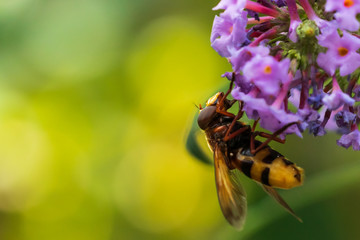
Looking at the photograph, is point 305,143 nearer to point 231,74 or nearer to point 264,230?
point 264,230

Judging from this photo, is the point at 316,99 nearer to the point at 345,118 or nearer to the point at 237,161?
the point at 345,118

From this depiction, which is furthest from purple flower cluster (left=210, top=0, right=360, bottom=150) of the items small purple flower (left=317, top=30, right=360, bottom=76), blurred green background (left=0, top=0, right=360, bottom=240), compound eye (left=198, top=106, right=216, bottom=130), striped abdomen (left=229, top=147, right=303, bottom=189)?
blurred green background (left=0, top=0, right=360, bottom=240)

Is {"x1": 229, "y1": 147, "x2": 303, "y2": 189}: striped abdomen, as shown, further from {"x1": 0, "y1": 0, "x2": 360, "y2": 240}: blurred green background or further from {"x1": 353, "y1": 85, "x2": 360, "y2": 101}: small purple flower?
{"x1": 0, "y1": 0, "x2": 360, "y2": 240}: blurred green background

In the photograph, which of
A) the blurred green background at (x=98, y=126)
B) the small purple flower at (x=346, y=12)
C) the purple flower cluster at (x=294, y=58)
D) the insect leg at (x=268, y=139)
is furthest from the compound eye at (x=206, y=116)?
the blurred green background at (x=98, y=126)

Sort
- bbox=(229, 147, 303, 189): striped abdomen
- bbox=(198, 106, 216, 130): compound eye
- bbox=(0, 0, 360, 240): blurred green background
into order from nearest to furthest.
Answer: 1. bbox=(229, 147, 303, 189): striped abdomen
2. bbox=(198, 106, 216, 130): compound eye
3. bbox=(0, 0, 360, 240): blurred green background

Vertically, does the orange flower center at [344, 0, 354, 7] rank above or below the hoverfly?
above

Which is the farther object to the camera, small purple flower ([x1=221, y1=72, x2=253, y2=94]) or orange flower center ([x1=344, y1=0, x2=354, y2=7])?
small purple flower ([x1=221, y1=72, x2=253, y2=94])

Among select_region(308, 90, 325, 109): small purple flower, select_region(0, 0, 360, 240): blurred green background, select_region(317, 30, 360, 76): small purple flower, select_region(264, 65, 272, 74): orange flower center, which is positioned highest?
select_region(264, 65, 272, 74): orange flower center

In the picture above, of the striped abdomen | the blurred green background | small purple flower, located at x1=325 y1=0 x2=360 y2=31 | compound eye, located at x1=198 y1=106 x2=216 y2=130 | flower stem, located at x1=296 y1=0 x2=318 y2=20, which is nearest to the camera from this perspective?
small purple flower, located at x1=325 y1=0 x2=360 y2=31

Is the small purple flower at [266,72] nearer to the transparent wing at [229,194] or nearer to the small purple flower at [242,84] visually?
the small purple flower at [242,84]
